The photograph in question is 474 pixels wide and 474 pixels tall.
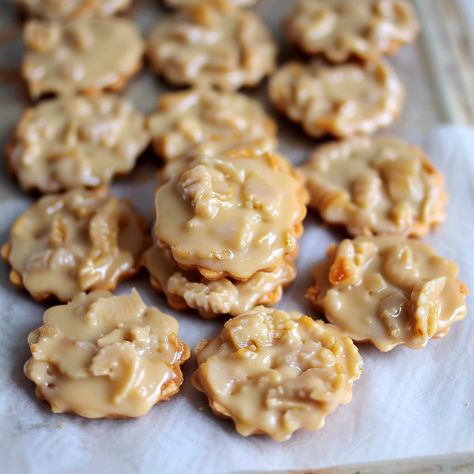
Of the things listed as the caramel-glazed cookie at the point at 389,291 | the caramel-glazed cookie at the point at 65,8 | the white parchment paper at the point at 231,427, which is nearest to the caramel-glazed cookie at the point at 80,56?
the caramel-glazed cookie at the point at 65,8

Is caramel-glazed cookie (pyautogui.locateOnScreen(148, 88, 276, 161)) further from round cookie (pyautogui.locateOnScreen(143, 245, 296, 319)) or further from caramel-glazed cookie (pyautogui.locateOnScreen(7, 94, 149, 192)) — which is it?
round cookie (pyautogui.locateOnScreen(143, 245, 296, 319))

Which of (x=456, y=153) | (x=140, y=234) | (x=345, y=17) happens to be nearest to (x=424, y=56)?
(x=345, y=17)

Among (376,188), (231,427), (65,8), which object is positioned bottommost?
(231,427)

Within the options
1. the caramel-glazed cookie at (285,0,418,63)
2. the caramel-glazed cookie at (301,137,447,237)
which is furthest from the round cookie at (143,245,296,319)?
the caramel-glazed cookie at (285,0,418,63)

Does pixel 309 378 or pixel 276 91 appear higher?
pixel 276 91

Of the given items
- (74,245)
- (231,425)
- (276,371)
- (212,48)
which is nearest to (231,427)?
(231,425)

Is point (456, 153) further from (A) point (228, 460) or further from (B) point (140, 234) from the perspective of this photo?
(A) point (228, 460)

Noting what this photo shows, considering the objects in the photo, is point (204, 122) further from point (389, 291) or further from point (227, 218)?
point (389, 291)
